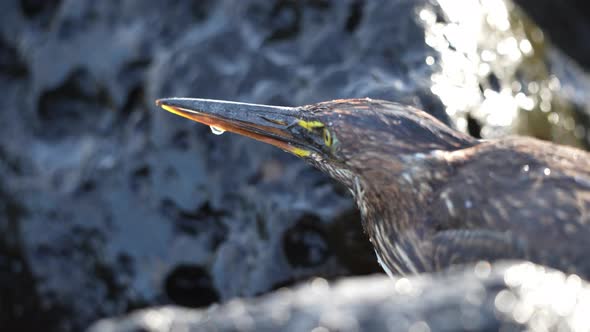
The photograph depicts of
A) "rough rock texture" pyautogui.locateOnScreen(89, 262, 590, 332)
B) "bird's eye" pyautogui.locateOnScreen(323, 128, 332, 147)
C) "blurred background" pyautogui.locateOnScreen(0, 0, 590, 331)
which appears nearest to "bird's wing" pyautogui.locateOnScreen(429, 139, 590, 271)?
"bird's eye" pyautogui.locateOnScreen(323, 128, 332, 147)

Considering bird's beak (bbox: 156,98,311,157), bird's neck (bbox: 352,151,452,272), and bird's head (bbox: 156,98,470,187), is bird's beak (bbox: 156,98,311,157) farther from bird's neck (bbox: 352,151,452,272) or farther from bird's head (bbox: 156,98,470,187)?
bird's neck (bbox: 352,151,452,272)

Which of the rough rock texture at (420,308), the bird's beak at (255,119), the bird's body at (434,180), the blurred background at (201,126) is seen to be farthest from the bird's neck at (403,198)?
the rough rock texture at (420,308)

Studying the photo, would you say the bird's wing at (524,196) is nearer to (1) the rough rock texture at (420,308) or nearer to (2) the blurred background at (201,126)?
(1) the rough rock texture at (420,308)

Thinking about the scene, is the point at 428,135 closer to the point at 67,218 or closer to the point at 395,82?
the point at 395,82

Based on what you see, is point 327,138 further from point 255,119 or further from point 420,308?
point 420,308

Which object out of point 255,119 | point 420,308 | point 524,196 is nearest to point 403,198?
point 524,196

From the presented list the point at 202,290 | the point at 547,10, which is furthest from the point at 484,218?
the point at 547,10
